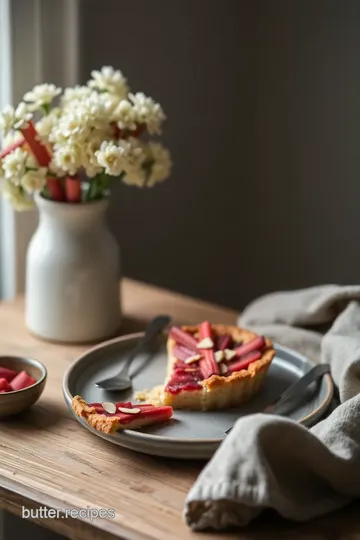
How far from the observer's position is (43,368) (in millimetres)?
1229

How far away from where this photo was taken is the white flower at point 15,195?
1.38 metres

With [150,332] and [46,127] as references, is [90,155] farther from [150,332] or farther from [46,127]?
[150,332]

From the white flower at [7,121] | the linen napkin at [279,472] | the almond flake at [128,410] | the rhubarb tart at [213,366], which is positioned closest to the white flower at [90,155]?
the white flower at [7,121]

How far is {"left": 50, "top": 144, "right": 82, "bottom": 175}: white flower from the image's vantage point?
1.28m

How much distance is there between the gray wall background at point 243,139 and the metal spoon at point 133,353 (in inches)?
18.1

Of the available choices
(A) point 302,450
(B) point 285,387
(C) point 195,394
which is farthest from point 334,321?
(A) point 302,450

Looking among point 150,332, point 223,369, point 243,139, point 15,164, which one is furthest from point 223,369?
point 243,139

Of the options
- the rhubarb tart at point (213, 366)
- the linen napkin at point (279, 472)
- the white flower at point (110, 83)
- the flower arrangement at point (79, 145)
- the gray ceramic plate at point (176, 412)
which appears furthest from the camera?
the white flower at point (110, 83)

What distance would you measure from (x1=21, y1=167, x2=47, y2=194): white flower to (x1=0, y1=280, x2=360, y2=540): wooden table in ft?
0.93

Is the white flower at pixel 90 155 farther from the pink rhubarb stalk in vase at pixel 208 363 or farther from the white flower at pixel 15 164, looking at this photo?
the pink rhubarb stalk in vase at pixel 208 363

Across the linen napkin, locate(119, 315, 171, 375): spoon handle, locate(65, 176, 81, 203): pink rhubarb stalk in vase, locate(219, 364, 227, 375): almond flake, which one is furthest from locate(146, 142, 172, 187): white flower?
the linen napkin

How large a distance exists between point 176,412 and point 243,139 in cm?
92

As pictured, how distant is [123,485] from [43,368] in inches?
9.6

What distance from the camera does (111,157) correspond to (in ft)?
4.15
